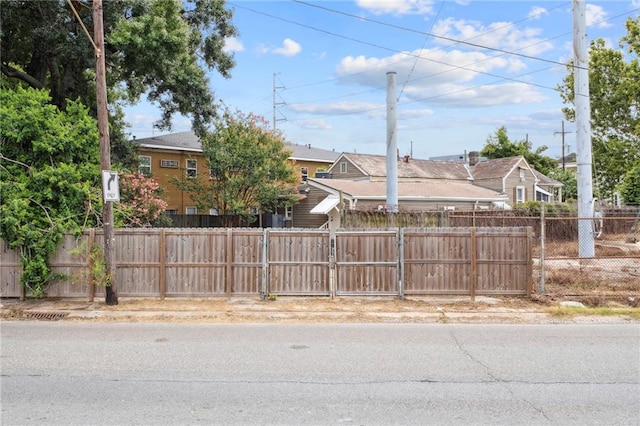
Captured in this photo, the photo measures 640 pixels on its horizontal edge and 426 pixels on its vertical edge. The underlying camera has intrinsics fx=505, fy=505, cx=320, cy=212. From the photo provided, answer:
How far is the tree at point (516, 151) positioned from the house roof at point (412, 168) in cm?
2058

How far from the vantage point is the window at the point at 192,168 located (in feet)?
104

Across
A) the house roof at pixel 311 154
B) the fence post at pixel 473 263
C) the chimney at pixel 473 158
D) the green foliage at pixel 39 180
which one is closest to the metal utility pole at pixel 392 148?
the fence post at pixel 473 263

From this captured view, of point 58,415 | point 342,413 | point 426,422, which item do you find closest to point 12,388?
point 58,415

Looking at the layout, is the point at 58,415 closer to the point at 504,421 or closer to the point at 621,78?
the point at 504,421

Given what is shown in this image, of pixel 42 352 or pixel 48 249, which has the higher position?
pixel 48 249

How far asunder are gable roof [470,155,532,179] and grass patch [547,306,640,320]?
105ft

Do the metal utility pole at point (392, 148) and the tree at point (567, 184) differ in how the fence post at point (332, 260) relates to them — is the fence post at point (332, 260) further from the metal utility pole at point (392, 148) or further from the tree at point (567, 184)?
the tree at point (567, 184)

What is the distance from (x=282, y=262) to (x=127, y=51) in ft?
30.8

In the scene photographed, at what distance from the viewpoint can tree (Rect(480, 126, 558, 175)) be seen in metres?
63.5

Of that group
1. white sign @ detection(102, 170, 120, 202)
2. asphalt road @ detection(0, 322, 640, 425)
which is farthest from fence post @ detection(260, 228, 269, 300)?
white sign @ detection(102, 170, 120, 202)

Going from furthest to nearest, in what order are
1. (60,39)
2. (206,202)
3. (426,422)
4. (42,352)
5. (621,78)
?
(621,78), (206,202), (60,39), (42,352), (426,422)

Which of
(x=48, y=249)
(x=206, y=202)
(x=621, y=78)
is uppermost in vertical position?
(x=621, y=78)

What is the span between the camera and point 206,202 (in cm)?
2811

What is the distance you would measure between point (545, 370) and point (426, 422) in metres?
2.55
